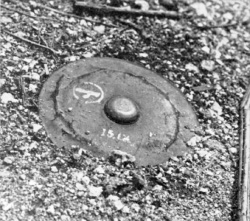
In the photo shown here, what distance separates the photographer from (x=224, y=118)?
2.80 m

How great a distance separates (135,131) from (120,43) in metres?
0.83

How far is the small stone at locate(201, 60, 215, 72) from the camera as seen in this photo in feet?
10.3

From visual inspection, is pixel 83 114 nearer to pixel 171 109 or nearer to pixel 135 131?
pixel 135 131

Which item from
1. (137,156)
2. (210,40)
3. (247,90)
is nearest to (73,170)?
(137,156)

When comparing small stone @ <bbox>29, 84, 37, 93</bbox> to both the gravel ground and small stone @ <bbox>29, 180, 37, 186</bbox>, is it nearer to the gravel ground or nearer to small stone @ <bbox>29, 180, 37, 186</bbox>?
the gravel ground

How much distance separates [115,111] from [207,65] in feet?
3.15

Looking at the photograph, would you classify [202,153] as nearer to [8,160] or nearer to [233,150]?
[233,150]

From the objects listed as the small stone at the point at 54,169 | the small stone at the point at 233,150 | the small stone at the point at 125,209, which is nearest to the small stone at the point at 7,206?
the small stone at the point at 54,169

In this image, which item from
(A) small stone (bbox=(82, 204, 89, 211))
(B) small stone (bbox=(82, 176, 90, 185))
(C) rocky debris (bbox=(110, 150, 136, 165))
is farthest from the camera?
(C) rocky debris (bbox=(110, 150, 136, 165))

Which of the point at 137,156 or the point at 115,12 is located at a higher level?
the point at 115,12

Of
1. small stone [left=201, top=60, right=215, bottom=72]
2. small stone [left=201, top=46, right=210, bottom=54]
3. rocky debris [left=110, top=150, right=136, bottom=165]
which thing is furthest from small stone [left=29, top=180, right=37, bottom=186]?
small stone [left=201, top=46, right=210, bottom=54]

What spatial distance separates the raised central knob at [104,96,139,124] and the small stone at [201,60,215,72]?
2.62 ft

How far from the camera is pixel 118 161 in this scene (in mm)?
2350

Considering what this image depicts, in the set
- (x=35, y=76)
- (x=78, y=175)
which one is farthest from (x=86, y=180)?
(x=35, y=76)
